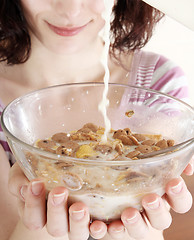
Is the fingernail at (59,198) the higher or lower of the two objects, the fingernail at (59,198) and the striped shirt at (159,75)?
the higher

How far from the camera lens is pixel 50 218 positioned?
47 cm

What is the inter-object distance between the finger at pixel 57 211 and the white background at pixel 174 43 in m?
1.54

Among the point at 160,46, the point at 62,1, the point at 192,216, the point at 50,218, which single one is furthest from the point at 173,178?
the point at 160,46

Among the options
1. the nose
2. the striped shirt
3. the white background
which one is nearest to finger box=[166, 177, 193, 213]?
the nose

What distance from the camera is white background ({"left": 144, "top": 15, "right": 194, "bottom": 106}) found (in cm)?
192

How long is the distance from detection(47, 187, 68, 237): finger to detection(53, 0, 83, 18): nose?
0.50 meters

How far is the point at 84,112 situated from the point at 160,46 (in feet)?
4.65

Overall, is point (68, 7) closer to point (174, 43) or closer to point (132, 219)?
point (132, 219)

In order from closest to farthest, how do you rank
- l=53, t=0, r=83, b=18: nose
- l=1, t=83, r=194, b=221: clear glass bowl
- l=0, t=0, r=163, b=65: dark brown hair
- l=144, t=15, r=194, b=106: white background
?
l=1, t=83, r=194, b=221: clear glass bowl
l=53, t=0, r=83, b=18: nose
l=0, t=0, r=163, b=65: dark brown hair
l=144, t=15, r=194, b=106: white background

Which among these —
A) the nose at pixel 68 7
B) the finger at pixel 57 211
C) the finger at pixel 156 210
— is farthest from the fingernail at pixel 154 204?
the nose at pixel 68 7

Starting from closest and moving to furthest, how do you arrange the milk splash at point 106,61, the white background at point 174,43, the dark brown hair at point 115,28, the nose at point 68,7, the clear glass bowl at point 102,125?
the clear glass bowl at point 102,125, the milk splash at point 106,61, the nose at point 68,7, the dark brown hair at point 115,28, the white background at point 174,43

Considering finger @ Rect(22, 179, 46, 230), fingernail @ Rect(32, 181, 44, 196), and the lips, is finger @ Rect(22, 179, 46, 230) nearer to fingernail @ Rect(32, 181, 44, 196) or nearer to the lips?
fingernail @ Rect(32, 181, 44, 196)

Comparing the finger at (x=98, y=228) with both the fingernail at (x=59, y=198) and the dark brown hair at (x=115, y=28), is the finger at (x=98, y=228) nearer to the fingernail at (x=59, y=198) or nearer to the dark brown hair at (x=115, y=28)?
the fingernail at (x=59, y=198)

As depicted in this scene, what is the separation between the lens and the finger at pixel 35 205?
0.46 m
